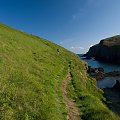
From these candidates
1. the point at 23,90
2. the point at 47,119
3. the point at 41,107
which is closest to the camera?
the point at 47,119

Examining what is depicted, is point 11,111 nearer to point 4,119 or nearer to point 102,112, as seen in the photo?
point 4,119

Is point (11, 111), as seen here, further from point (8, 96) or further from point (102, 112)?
point (102, 112)

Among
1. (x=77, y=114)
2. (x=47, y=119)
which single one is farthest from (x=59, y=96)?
(x=47, y=119)

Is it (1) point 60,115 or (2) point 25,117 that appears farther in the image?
(1) point 60,115

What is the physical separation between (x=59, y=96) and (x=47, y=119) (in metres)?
6.48

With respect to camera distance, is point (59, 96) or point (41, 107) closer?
point (41, 107)

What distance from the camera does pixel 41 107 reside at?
50.3 ft

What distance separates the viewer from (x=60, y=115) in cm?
1609

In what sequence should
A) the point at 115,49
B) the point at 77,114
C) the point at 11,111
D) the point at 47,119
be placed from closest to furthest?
1. the point at 11,111
2. the point at 47,119
3. the point at 77,114
4. the point at 115,49

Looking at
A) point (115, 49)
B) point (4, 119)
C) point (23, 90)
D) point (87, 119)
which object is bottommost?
point (87, 119)

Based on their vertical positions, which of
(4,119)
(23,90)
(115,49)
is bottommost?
→ (4,119)

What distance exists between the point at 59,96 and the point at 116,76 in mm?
56132

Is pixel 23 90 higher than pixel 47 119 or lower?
higher

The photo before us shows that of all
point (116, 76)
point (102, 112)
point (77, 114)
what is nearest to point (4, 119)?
point (77, 114)
